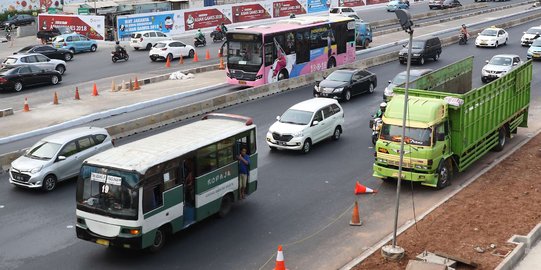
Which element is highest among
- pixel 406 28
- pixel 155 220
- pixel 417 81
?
pixel 406 28

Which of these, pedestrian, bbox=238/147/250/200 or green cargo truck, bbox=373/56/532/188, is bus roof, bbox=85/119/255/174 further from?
green cargo truck, bbox=373/56/532/188

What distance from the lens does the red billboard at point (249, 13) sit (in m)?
68.2

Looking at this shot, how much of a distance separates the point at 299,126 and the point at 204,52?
29.2m

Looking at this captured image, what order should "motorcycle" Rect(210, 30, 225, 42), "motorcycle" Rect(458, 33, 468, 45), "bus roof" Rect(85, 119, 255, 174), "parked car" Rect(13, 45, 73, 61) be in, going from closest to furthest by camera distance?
"bus roof" Rect(85, 119, 255, 174) < "parked car" Rect(13, 45, 73, 61) < "motorcycle" Rect(458, 33, 468, 45) < "motorcycle" Rect(210, 30, 225, 42)

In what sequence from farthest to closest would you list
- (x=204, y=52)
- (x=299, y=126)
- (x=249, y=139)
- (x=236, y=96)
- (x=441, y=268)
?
(x=204, y=52)
(x=236, y=96)
(x=299, y=126)
(x=249, y=139)
(x=441, y=268)

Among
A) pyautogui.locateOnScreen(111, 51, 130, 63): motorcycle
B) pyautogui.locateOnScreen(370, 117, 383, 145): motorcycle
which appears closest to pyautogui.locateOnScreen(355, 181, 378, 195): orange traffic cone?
pyautogui.locateOnScreen(370, 117, 383, 145): motorcycle

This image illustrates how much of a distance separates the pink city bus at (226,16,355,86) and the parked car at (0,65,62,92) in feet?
37.2

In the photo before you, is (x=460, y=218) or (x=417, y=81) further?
(x=417, y=81)

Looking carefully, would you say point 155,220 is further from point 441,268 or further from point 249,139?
point 441,268

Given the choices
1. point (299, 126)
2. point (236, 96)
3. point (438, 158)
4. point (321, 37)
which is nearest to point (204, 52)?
point (321, 37)

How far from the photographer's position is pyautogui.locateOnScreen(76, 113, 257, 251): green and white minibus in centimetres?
1586

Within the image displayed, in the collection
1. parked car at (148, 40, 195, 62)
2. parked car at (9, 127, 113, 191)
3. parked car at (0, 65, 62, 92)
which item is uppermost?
parked car at (148, 40, 195, 62)

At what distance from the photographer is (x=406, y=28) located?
15.9 metres

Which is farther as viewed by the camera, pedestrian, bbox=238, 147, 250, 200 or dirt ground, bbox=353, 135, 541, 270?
pedestrian, bbox=238, 147, 250, 200
